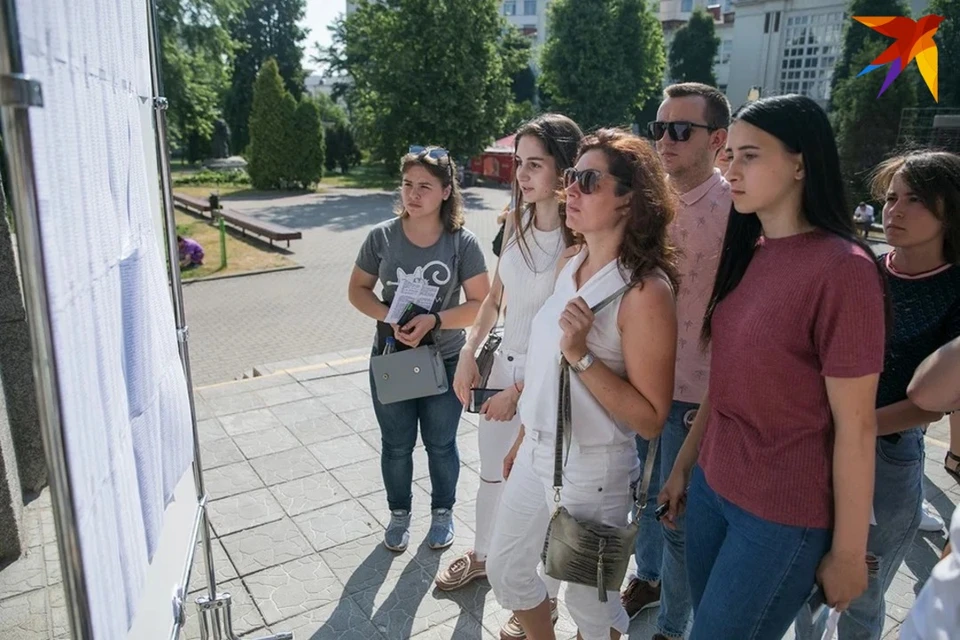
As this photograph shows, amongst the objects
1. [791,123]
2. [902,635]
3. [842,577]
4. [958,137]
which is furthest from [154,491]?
[958,137]

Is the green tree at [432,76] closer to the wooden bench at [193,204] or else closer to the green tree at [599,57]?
the wooden bench at [193,204]

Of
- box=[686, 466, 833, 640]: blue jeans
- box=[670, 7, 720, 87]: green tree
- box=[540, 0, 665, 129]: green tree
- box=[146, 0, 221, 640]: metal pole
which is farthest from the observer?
box=[670, 7, 720, 87]: green tree

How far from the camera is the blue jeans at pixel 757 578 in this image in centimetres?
172

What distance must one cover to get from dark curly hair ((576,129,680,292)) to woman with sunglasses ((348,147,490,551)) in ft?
4.03

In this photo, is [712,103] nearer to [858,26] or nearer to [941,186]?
[941,186]

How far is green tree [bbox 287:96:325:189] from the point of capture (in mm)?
25953

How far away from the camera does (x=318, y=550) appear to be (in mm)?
3516

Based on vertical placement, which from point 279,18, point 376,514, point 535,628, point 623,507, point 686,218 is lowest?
point 376,514

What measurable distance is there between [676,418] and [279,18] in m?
55.7

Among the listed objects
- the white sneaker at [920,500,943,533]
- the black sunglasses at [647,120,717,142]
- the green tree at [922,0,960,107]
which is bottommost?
the white sneaker at [920,500,943,533]

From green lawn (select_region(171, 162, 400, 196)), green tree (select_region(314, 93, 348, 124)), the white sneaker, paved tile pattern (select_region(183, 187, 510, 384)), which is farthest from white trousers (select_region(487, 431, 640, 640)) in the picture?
green tree (select_region(314, 93, 348, 124))

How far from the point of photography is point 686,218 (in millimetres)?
2594

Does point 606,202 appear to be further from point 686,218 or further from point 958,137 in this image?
point 958,137

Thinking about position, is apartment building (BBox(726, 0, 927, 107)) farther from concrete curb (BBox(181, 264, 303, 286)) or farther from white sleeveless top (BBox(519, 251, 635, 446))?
white sleeveless top (BBox(519, 251, 635, 446))
